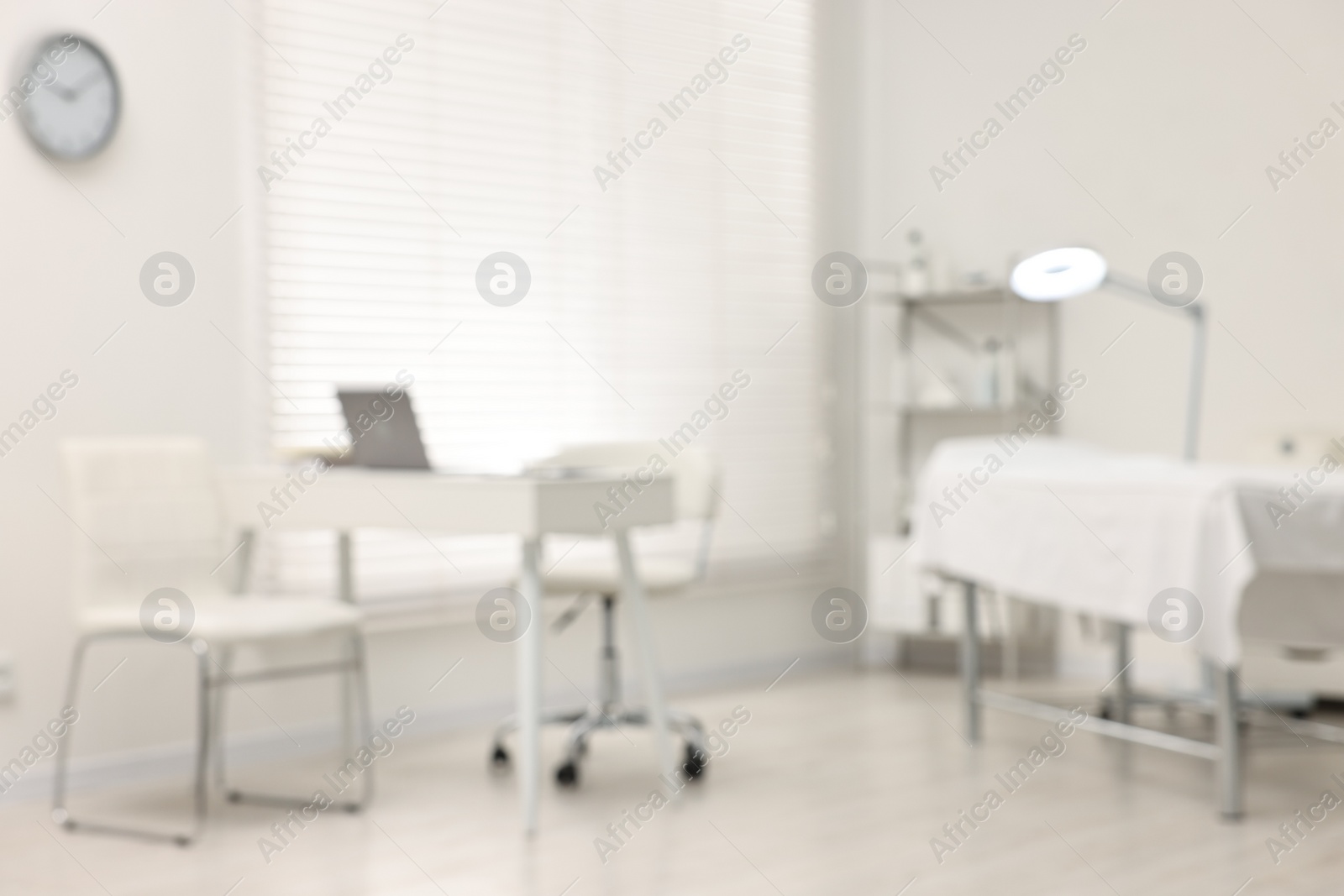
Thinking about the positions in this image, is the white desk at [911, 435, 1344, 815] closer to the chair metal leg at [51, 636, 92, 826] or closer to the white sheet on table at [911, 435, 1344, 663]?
the white sheet on table at [911, 435, 1344, 663]

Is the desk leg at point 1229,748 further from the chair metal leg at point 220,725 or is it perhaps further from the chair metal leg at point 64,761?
the chair metal leg at point 64,761

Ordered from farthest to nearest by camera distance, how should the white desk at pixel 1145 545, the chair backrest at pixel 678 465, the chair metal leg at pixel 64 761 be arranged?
the chair backrest at pixel 678 465 → the chair metal leg at pixel 64 761 → the white desk at pixel 1145 545

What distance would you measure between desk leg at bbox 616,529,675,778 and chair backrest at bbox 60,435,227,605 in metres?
1.05

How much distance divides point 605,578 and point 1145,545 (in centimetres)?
136

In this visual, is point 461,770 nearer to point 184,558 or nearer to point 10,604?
point 184,558

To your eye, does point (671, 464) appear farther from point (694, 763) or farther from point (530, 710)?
point (530, 710)

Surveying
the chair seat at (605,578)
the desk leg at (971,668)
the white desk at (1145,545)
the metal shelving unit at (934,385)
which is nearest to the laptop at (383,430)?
the chair seat at (605,578)

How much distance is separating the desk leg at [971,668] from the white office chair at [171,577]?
168 cm

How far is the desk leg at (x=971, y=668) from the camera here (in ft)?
12.8

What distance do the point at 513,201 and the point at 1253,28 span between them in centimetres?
249

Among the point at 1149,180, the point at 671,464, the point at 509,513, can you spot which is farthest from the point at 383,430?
the point at 1149,180

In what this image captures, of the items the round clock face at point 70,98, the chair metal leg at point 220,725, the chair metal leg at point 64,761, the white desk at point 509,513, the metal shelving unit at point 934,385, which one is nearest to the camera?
the white desk at point 509,513

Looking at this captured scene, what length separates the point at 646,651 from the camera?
3.30m

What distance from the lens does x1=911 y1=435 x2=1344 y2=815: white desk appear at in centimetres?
286
